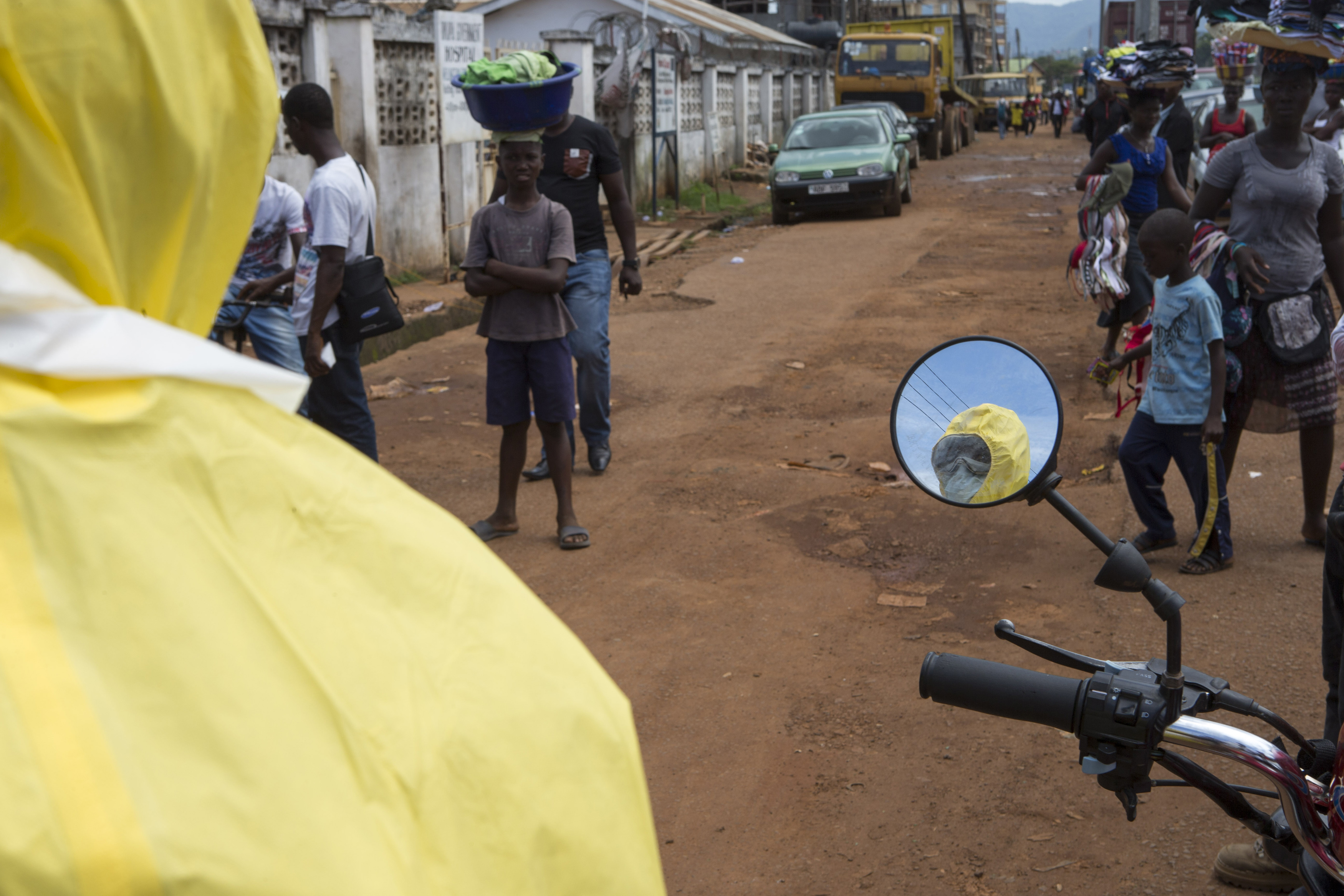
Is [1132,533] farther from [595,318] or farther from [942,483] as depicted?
[942,483]

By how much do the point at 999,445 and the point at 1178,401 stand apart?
11.1 feet

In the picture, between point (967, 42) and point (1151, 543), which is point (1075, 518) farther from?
point (967, 42)

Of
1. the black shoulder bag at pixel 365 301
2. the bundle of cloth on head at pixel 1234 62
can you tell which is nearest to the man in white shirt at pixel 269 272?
the black shoulder bag at pixel 365 301

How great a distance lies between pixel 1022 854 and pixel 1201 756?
0.78 m

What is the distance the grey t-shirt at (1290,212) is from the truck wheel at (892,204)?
1324 cm

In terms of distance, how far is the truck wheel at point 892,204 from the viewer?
17.9 meters

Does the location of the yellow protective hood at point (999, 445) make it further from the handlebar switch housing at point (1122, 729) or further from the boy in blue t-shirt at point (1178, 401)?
the boy in blue t-shirt at point (1178, 401)

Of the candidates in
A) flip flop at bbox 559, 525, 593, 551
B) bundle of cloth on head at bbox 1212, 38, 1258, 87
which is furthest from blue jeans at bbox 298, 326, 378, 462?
bundle of cloth on head at bbox 1212, 38, 1258, 87

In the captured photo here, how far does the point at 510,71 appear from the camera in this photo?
16.7 ft

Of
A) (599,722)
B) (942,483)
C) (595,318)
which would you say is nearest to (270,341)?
(595,318)

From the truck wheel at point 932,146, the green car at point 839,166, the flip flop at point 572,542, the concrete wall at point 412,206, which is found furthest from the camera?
the truck wheel at point 932,146

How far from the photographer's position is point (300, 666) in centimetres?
100

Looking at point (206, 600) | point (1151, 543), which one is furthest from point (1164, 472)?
point (206, 600)

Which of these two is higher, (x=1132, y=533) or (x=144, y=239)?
(x=144, y=239)
